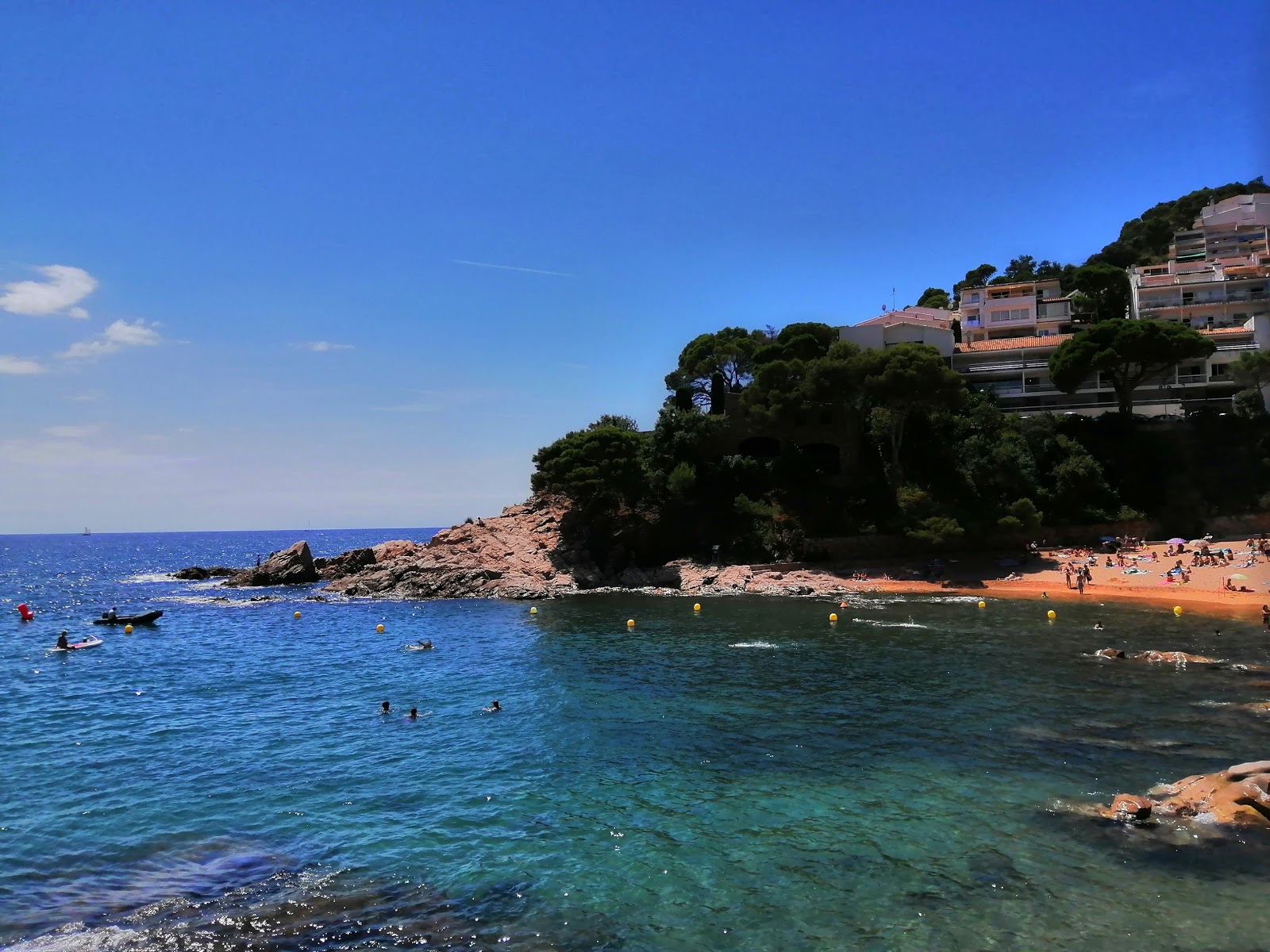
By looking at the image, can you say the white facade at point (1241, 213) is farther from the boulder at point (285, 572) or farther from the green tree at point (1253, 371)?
the boulder at point (285, 572)

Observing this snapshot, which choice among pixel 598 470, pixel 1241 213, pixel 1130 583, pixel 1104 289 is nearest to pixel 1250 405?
pixel 1130 583

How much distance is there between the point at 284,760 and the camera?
19594 millimetres

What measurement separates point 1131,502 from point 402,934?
5936cm

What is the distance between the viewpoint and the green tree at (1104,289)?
7950cm

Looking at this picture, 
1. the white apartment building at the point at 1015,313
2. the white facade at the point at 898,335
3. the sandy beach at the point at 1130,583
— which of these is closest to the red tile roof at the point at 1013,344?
the white facade at the point at 898,335

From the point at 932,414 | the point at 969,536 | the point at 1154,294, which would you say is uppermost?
the point at 1154,294

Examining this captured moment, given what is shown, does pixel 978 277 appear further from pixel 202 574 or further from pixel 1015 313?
pixel 202 574

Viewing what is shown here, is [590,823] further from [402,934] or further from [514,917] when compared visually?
[402,934]

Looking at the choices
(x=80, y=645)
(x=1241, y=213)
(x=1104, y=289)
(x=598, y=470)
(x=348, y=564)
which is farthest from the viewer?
(x=1241, y=213)

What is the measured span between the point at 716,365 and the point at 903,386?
69.3 ft

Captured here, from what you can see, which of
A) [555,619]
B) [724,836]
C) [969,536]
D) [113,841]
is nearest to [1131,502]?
[969,536]

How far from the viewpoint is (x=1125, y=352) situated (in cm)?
5753

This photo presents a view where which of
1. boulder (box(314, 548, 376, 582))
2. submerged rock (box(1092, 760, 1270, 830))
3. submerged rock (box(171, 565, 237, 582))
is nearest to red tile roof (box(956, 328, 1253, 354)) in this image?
boulder (box(314, 548, 376, 582))

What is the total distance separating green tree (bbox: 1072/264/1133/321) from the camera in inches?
3130
